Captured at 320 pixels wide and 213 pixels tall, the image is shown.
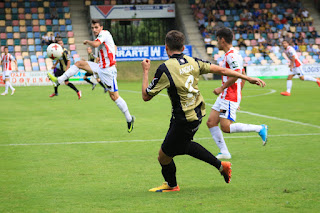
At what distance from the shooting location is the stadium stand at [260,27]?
36.7 m

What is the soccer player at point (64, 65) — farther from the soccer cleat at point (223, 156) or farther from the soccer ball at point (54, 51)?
the soccer cleat at point (223, 156)

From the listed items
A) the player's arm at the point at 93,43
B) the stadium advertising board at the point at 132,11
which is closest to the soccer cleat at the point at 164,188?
the player's arm at the point at 93,43

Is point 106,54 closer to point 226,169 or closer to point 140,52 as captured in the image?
point 226,169

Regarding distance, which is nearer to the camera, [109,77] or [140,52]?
[109,77]

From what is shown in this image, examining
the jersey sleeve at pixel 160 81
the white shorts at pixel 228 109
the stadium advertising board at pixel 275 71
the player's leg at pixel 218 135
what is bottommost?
the stadium advertising board at pixel 275 71

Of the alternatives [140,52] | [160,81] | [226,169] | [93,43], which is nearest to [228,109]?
[226,169]

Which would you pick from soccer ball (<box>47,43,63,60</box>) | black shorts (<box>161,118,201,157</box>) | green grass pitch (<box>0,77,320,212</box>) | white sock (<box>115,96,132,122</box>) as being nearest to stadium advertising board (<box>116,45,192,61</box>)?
soccer ball (<box>47,43,63,60</box>)

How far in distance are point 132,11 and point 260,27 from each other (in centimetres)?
922

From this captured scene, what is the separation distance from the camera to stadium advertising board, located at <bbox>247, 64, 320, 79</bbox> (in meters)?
33.2

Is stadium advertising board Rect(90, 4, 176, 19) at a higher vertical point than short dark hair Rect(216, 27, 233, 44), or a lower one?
lower

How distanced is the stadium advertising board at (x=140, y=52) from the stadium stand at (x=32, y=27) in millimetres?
2761

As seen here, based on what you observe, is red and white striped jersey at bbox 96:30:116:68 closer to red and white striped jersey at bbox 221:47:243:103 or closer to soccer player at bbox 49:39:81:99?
red and white striped jersey at bbox 221:47:243:103

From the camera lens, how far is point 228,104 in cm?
806

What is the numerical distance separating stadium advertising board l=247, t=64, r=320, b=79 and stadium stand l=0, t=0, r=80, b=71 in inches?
431
